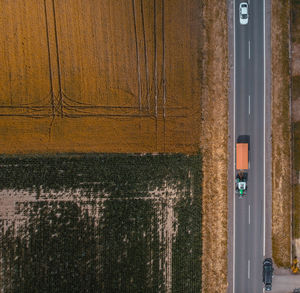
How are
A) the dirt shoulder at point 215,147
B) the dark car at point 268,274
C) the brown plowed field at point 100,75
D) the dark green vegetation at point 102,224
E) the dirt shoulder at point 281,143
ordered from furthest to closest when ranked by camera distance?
the dirt shoulder at point 281,143
the dirt shoulder at point 215,147
the dark car at point 268,274
the brown plowed field at point 100,75
the dark green vegetation at point 102,224

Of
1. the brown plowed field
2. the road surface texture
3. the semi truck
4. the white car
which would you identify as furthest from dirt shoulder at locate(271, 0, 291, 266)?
the brown plowed field

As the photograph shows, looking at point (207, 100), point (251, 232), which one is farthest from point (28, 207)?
point (251, 232)

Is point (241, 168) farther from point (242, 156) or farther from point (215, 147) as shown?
point (215, 147)

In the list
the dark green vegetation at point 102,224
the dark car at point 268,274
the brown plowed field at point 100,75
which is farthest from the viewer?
the dark car at point 268,274

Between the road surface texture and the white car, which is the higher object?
the white car

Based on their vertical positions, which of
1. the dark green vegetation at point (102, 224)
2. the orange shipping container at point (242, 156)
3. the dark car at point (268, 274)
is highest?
the orange shipping container at point (242, 156)

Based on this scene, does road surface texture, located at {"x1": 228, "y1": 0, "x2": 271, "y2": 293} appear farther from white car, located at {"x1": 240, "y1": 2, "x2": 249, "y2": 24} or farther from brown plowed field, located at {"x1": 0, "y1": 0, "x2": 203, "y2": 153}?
brown plowed field, located at {"x1": 0, "y1": 0, "x2": 203, "y2": 153}

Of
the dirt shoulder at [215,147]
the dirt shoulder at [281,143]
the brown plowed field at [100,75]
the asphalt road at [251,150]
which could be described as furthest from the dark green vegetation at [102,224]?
the dirt shoulder at [281,143]

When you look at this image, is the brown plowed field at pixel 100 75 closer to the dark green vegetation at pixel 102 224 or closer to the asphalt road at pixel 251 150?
the dark green vegetation at pixel 102 224
